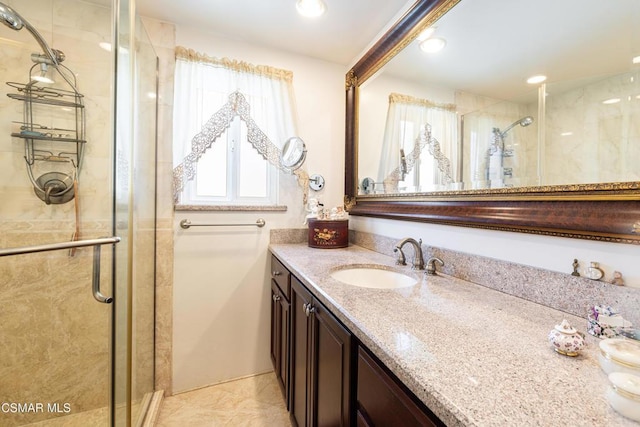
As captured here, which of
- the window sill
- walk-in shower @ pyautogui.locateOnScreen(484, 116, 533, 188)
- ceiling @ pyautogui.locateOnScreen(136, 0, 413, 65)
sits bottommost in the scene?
the window sill

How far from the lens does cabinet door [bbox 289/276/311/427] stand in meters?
1.08

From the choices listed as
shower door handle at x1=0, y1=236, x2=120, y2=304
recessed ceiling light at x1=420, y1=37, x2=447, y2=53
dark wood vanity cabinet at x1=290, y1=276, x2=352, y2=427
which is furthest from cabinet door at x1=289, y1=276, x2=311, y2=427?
recessed ceiling light at x1=420, y1=37, x2=447, y2=53

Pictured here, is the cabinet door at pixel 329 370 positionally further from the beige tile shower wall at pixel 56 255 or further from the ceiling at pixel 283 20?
the ceiling at pixel 283 20

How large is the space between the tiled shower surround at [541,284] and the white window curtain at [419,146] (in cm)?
35

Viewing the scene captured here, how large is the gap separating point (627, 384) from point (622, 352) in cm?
12

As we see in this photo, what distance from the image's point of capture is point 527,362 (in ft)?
1.65

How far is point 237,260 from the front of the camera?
1749 millimetres

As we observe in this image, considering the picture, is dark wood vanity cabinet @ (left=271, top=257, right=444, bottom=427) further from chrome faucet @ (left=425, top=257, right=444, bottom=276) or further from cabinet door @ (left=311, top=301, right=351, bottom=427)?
chrome faucet @ (left=425, top=257, right=444, bottom=276)

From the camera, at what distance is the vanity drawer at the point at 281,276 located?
53.5 inches

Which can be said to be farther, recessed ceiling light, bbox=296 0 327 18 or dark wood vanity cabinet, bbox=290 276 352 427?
recessed ceiling light, bbox=296 0 327 18

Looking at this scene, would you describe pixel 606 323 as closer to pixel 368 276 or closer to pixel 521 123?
pixel 521 123

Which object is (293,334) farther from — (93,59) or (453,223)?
(93,59)

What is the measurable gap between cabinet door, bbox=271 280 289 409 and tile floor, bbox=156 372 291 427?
4.9 inches

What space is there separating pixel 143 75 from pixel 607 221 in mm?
1951
